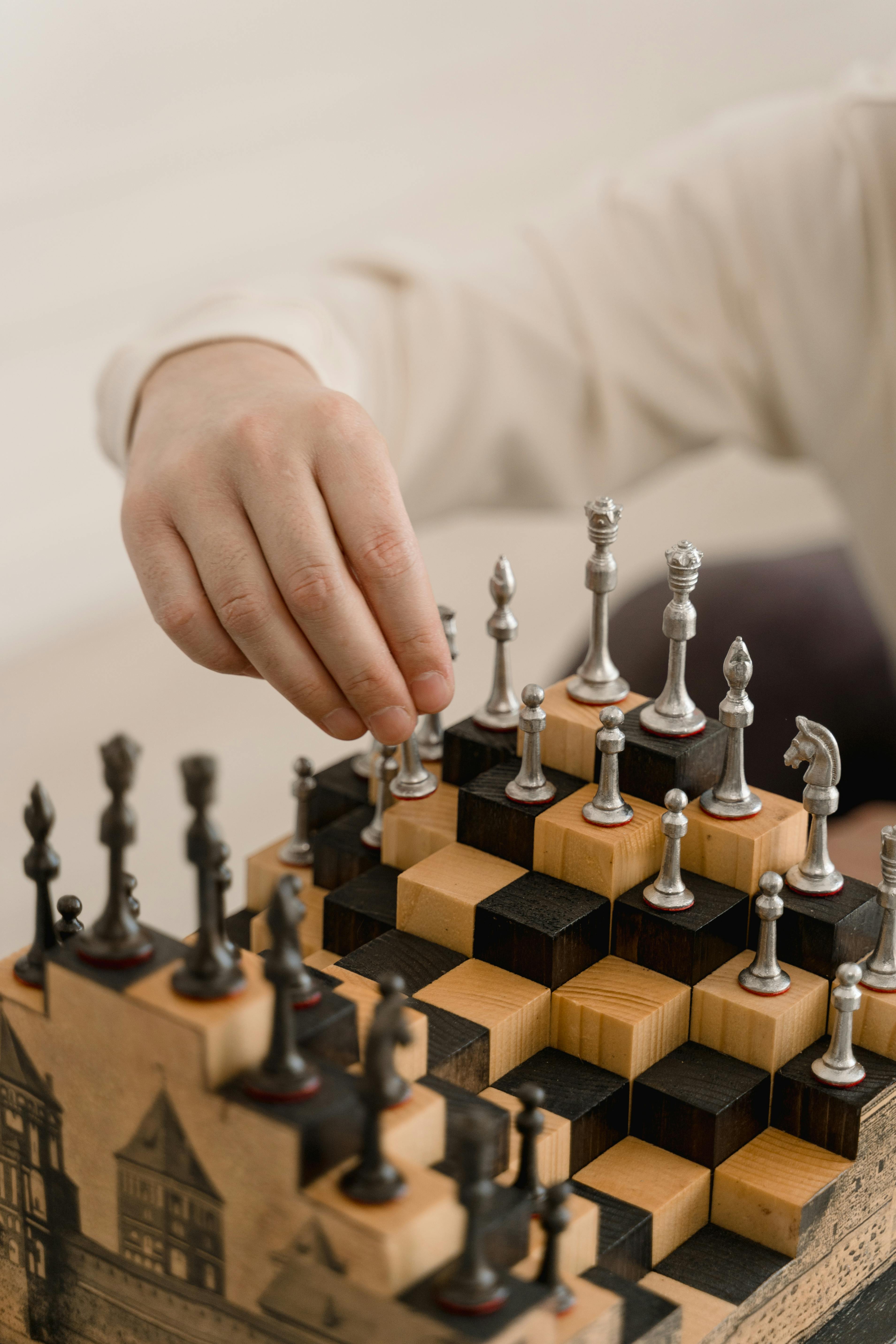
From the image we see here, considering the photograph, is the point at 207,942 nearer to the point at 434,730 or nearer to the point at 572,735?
the point at 572,735

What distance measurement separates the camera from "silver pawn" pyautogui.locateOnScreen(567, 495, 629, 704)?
84cm

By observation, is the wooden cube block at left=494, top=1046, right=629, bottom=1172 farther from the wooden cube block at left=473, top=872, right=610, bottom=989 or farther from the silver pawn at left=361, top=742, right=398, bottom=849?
the silver pawn at left=361, top=742, right=398, bottom=849

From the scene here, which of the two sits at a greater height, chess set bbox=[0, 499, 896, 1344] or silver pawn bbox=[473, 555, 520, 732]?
silver pawn bbox=[473, 555, 520, 732]

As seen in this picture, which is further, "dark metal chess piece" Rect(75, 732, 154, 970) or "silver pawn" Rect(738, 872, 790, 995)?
"silver pawn" Rect(738, 872, 790, 995)

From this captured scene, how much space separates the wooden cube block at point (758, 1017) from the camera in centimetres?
76

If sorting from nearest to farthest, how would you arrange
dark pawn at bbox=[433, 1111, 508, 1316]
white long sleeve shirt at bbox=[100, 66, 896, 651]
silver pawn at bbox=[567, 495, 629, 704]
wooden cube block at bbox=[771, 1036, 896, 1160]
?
dark pawn at bbox=[433, 1111, 508, 1316]
wooden cube block at bbox=[771, 1036, 896, 1160]
silver pawn at bbox=[567, 495, 629, 704]
white long sleeve shirt at bbox=[100, 66, 896, 651]

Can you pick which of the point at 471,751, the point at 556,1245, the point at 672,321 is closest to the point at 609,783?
the point at 471,751

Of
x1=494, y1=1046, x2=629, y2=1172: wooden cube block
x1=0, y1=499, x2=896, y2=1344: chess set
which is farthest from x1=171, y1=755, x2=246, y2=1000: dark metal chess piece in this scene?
x1=494, y1=1046, x2=629, y2=1172: wooden cube block

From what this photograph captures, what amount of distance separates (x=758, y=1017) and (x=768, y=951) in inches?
1.4

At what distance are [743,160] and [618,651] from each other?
1.89 feet

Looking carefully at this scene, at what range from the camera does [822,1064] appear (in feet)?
2.48

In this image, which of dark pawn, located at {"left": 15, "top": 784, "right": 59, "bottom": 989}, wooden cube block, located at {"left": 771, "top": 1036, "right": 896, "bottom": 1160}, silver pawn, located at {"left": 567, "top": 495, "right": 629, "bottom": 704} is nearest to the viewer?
dark pawn, located at {"left": 15, "top": 784, "right": 59, "bottom": 989}

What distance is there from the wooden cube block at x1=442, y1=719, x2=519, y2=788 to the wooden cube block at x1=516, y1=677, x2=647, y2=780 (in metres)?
0.01

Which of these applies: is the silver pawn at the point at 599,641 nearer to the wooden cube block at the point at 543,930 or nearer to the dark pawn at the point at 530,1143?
the wooden cube block at the point at 543,930
